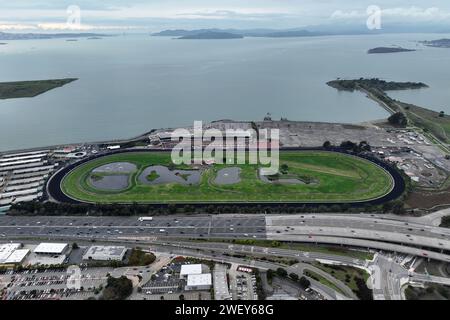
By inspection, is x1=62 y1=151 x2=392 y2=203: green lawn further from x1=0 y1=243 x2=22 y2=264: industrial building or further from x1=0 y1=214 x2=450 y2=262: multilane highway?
x1=0 y1=243 x2=22 y2=264: industrial building

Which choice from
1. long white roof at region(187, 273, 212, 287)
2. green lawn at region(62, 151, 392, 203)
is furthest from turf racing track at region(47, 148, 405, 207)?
long white roof at region(187, 273, 212, 287)

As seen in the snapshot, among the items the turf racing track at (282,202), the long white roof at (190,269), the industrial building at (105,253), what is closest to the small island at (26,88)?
the turf racing track at (282,202)

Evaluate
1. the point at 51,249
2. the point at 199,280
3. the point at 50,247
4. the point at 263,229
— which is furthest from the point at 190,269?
the point at 50,247

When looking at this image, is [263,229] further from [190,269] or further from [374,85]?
[374,85]

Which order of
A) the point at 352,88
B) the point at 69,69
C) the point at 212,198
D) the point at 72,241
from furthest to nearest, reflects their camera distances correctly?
the point at 69,69
the point at 352,88
the point at 212,198
the point at 72,241

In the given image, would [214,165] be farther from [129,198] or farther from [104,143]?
[104,143]
